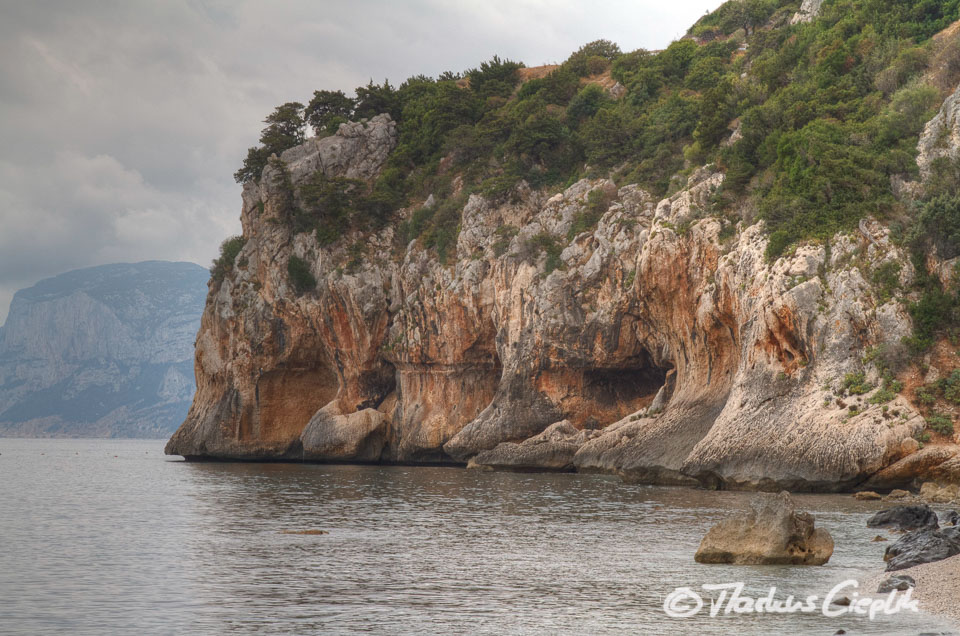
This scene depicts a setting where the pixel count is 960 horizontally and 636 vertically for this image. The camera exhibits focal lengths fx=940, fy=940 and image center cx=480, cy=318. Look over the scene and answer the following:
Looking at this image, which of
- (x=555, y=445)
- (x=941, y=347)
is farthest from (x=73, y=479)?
(x=941, y=347)

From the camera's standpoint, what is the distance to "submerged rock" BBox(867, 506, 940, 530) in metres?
22.8

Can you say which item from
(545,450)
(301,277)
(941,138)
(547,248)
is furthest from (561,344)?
(301,277)

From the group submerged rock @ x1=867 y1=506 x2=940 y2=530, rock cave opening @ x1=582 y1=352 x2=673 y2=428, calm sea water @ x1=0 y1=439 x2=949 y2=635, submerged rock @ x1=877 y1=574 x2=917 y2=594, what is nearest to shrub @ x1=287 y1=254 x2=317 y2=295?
rock cave opening @ x1=582 y1=352 x2=673 y2=428

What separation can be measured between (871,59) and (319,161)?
146ft

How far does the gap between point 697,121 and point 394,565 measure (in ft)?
144

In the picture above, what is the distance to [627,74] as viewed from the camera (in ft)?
247

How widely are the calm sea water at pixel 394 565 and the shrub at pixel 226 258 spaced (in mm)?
42295

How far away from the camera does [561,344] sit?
55.6 m

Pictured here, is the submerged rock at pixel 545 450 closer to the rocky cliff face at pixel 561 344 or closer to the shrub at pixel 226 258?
the rocky cliff face at pixel 561 344

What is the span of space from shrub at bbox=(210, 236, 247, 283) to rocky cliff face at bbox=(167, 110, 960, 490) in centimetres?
112

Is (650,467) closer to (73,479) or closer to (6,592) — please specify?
(6,592)

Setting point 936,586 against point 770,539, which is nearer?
Result: point 936,586

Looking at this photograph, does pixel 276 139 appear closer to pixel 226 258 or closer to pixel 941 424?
pixel 226 258

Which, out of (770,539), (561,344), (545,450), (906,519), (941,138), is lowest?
(906,519)
